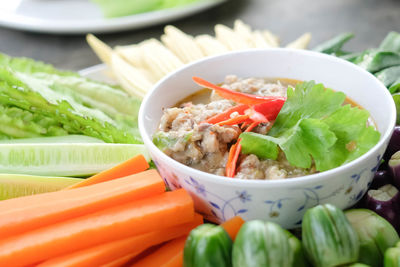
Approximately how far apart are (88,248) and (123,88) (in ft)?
5.00

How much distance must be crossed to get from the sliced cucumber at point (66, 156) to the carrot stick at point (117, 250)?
0.53m

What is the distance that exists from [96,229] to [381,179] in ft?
4.05

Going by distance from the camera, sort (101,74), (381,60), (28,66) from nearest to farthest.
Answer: (381,60) < (28,66) < (101,74)

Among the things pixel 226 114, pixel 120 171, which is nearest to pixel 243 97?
pixel 226 114

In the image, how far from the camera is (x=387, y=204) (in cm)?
200

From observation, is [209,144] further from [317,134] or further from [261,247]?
[261,247]

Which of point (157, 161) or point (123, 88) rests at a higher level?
point (157, 161)

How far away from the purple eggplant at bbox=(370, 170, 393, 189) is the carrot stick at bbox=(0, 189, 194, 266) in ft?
2.75

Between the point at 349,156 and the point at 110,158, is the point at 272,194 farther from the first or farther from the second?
the point at 110,158

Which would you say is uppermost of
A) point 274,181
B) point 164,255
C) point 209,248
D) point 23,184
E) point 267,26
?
point 274,181

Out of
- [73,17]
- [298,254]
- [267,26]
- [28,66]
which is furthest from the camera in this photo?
[267,26]

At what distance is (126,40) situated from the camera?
462 centimetres

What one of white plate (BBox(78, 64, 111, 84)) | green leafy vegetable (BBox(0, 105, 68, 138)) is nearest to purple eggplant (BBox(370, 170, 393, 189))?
green leafy vegetable (BBox(0, 105, 68, 138))

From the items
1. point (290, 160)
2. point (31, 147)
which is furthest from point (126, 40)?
point (290, 160)
